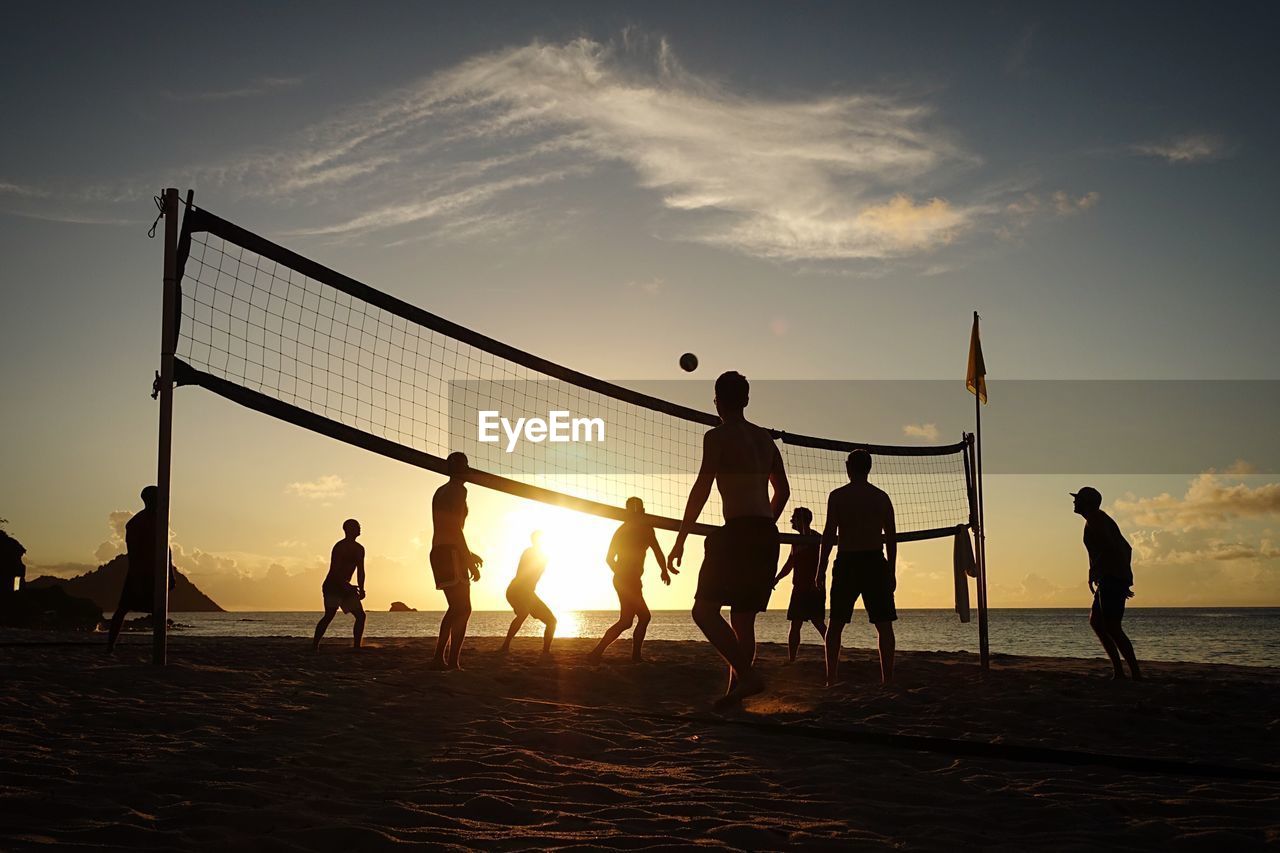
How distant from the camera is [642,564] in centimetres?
884

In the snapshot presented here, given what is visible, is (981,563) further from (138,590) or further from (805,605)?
(138,590)

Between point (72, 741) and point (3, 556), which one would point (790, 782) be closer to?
point (72, 741)

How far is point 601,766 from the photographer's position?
12.6 ft

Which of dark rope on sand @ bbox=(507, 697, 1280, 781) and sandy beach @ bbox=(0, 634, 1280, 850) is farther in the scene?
dark rope on sand @ bbox=(507, 697, 1280, 781)

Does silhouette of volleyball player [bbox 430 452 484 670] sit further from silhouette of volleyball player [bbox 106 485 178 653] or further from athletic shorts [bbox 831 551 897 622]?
athletic shorts [bbox 831 551 897 622]

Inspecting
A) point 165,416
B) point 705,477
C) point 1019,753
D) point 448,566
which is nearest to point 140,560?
point 165,416

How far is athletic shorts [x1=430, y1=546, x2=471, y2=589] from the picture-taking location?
759 centimetres

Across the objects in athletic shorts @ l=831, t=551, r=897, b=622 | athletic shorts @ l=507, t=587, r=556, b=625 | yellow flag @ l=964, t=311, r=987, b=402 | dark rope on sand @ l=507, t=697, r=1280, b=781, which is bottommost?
dark rope on sand @ l=507, t=697, r=1280, b=781

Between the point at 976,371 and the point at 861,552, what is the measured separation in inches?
144

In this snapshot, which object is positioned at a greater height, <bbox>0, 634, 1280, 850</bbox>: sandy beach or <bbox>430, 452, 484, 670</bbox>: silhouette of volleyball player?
<bbox>430, 452, 484, 670</bbox>: silhouette of volleyball player

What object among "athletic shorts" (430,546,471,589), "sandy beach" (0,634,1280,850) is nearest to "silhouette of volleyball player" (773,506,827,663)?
"sandy beach" (0,634,1280,850)

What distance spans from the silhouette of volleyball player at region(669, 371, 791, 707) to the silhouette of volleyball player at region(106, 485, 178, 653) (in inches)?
200

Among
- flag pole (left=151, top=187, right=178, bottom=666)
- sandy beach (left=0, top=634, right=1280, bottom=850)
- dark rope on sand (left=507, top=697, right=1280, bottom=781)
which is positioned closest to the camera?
sandy beach (left=0, top=634, right=1280, bottom=850)

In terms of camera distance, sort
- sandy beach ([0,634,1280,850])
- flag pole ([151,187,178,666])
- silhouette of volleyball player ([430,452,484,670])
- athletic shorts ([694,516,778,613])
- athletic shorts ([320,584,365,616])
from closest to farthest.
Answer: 1. sandy beach ([0,634,1280,850])
2. athletic shorts ([694,516,778,613])
3. flag pole ([151,187,178,666])
4. silhouette of volleyball player ([430,452,484,670])
5. athletic shorts ([320,584,365,616])
